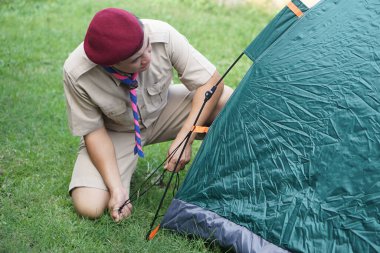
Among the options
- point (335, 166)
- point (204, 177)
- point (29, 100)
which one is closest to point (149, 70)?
point (204, 177)

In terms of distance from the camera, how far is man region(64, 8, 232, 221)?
3131mm

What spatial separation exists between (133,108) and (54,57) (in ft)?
9.19

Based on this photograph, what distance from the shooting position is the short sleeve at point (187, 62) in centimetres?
329

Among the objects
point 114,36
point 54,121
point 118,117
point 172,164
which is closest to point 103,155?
point 118,117

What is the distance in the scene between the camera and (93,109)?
10.7 feet

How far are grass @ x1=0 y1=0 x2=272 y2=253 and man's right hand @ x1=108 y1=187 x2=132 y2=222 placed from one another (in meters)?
0.04

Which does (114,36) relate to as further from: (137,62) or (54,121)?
(54,121)

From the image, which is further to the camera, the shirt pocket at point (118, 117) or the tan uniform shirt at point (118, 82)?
the shirt pocket at point (118, 117)

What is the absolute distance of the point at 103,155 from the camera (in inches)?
130

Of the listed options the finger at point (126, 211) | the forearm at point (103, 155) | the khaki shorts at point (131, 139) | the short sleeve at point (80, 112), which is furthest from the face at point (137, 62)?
the finger at point (126, 211)

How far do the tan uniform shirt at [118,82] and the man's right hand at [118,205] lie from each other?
0.35 m

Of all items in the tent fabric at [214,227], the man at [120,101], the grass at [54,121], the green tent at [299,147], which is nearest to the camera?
the green tent at [299,147]

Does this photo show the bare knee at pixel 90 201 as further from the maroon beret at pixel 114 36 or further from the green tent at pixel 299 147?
the maroon beret at pixel 114 36

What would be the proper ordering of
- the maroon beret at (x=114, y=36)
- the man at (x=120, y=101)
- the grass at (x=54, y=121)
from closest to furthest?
the maroon beret at (x=114, y=36)
the grass at (x=54, y=121)
the man at (x=120, y=101)
